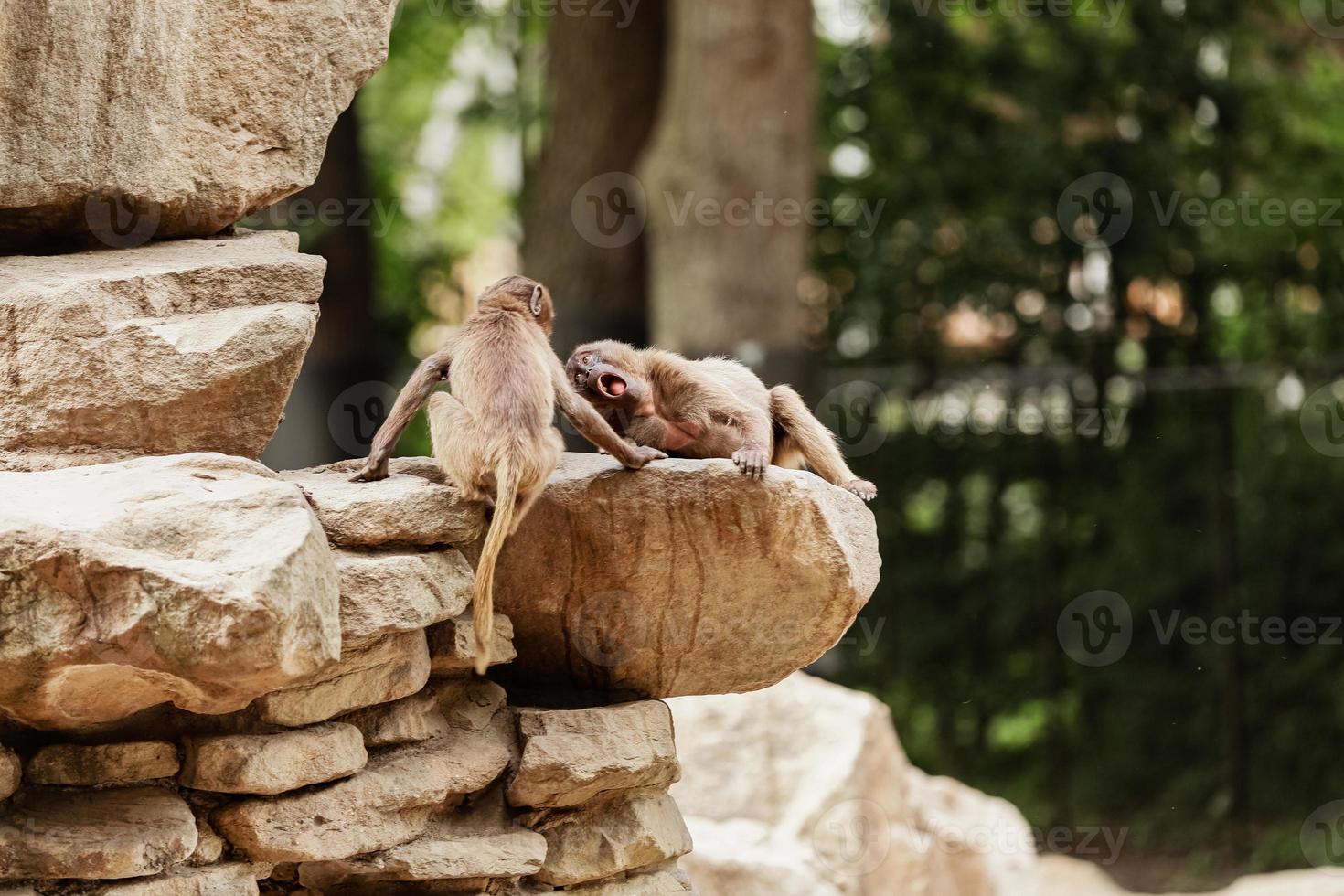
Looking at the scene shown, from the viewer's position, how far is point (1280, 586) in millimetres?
10266

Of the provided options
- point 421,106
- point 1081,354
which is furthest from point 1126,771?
point 421,106

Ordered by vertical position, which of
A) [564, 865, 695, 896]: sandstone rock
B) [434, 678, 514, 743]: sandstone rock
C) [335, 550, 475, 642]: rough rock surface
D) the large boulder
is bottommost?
[564, 865, 695, 896]: sandstone rock

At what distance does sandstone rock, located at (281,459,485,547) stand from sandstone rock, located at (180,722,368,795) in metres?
Result: 0.54

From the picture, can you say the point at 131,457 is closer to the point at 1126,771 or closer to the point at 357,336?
the point at 357,336

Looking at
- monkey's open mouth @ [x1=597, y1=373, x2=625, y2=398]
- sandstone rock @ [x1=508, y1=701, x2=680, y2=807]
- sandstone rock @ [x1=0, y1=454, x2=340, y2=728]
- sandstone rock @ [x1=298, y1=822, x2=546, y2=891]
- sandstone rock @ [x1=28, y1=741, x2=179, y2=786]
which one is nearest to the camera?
sandstone rock @ [x1=0, y1=454, x2=340, y2=728]

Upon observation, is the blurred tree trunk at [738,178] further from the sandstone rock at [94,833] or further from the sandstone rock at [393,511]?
the sandstone rock at [94,833]

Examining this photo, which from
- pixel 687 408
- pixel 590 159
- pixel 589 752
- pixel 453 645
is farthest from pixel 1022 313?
pixel 453 645

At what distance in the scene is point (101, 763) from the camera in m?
4.02

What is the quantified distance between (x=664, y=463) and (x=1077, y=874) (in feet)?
20.6

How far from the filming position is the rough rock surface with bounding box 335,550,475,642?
163 inches

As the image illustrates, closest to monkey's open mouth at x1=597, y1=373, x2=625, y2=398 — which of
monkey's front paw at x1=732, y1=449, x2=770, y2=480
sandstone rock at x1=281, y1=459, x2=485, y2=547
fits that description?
monkey's front paw at x1=732, y1=449, x2=770, y2=480

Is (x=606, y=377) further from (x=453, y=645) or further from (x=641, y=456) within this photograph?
(x=453, y=645)

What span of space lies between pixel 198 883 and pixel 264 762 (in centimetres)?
33

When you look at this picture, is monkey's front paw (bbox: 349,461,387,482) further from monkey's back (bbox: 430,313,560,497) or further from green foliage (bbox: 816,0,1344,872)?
green foliage (bbox: 816,0,1344,872)
